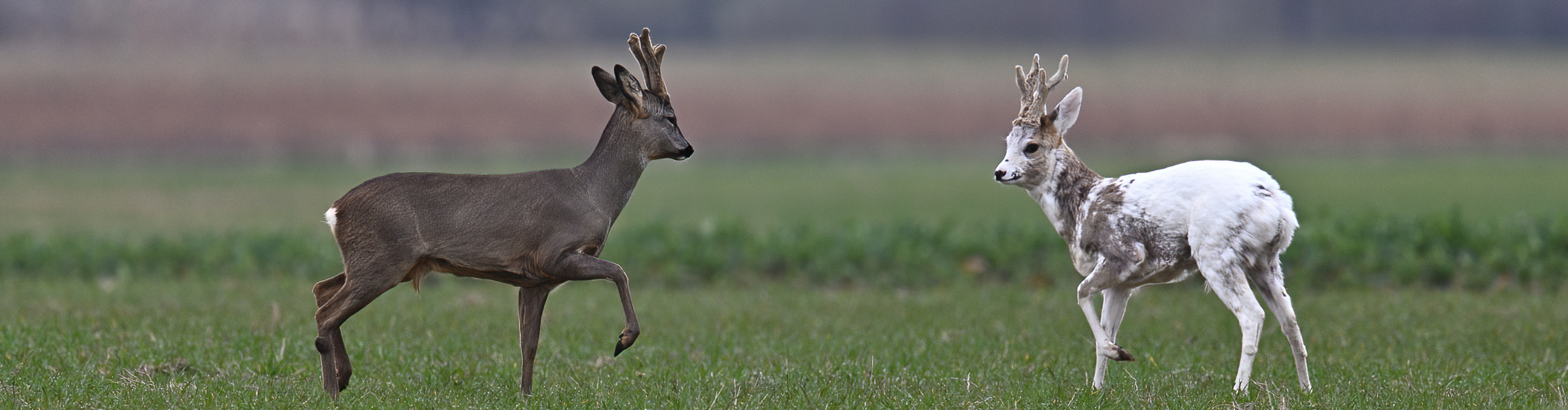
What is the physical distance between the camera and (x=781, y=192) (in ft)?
95.2

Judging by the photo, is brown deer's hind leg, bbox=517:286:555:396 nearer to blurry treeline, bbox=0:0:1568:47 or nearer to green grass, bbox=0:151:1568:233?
green grass, bbox=0:151:1568:233

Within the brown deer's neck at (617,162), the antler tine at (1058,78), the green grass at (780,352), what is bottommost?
the green grass at (780,352)

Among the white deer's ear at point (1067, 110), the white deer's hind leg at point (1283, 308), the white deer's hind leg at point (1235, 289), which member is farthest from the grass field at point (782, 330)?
the white deer's ear at point (1067, 110)

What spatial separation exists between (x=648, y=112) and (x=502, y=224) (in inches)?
34.9

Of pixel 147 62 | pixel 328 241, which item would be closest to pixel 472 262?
pixel 328 241

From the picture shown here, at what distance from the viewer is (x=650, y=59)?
6.50 meters

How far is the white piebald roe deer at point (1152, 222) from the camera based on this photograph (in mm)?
6570

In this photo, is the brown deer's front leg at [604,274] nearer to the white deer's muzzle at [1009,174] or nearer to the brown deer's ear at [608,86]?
the brown deer's ear at [608,86]

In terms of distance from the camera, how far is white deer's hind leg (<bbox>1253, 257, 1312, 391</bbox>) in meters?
6.77

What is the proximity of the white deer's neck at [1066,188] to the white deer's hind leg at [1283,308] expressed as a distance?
0.90 m

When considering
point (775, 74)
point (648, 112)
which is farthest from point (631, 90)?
point (775, 74)

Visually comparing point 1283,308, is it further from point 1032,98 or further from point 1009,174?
point 1032,98

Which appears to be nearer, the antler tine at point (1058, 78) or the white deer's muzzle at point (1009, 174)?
the white deer's muzzle at point (1009, 174)

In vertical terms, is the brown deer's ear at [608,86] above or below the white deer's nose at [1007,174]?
above
